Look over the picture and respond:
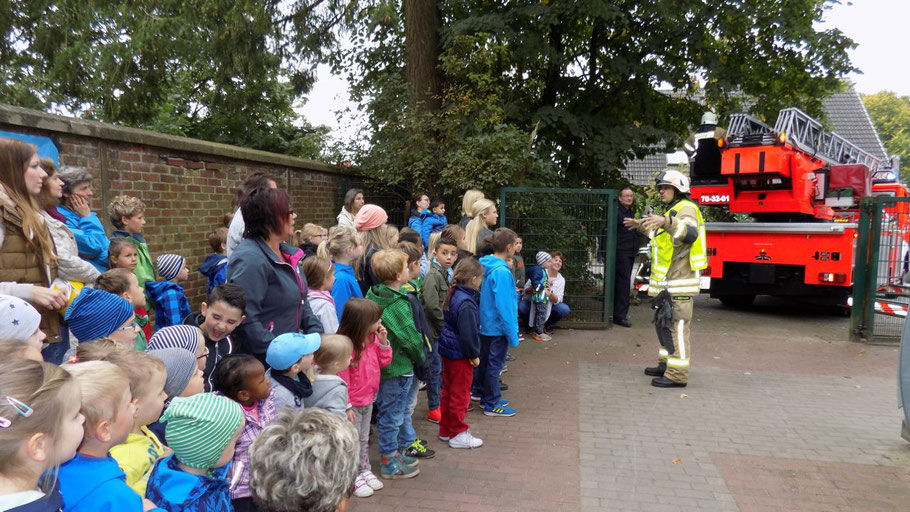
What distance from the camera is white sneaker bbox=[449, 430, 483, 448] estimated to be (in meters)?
4.54

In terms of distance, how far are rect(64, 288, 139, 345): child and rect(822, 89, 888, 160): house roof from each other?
36233 mm

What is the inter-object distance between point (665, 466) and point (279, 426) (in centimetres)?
319

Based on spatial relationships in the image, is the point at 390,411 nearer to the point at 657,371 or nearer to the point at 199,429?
the point at 199,429

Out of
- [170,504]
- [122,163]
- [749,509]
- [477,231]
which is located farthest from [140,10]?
[749,509]

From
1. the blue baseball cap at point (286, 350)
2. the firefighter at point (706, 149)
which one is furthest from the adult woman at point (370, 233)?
the firefighter at point (706, 149)

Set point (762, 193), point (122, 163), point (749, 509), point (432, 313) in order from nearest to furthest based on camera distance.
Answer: point (749, 509) → point (432, 313) → point (122, 163) → point (762, 193)

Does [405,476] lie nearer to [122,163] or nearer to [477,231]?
[477,231]

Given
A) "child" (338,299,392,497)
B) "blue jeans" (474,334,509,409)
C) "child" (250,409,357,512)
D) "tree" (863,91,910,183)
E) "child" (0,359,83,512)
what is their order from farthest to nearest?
"tree" (863,91,910,183), "blue jeans" (474,334,509,409), "child" (338,299,392,497), "child" (250,409,357,512), "child" (0,359,83,512)

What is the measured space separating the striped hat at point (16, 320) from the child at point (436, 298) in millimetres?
2476

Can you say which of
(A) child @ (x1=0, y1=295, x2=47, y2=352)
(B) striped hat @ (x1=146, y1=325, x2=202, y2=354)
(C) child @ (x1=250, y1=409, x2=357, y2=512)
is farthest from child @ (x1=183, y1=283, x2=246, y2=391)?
(C) child @ (x1=250, y1=409, x2=357, y2=512)

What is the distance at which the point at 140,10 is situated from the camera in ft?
30.7

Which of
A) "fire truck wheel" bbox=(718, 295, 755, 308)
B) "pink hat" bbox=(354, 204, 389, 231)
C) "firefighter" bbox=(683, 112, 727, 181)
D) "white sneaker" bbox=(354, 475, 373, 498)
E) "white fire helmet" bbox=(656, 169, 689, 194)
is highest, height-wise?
"firefighter" bbox=(683, 112, 727, 181)

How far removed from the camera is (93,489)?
1710 mm

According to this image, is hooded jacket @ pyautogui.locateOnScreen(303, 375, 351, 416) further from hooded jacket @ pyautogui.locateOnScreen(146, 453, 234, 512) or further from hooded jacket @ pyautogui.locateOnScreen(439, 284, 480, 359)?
hooded jacket @ pyautogui.locateOnScreen(439, 284, 480, 359)
